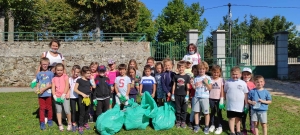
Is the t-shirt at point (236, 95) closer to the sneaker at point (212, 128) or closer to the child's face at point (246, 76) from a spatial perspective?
the child's face at point (246, 76)

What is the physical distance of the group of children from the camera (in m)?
5.06

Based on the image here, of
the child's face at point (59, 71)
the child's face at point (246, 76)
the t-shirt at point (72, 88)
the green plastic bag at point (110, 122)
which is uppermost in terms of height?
the child's face at point (59, 71)

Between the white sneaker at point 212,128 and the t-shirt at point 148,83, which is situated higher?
the t-shirt at point 148,83

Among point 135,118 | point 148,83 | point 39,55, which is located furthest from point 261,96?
point 39,55

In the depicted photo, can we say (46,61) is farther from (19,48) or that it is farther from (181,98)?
(19,48)

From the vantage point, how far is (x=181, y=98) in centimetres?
551

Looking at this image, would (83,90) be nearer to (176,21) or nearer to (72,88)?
(72,88)

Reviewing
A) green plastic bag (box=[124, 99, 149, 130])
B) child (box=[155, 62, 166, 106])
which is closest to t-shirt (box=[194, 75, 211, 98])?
child (box=[155, 62, 166, 106])

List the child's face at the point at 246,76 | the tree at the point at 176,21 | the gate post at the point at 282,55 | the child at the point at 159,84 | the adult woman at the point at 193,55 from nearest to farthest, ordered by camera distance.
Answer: the child's face at the point at 246,76 → the child at the point at 159,84 → the adult woman at the point at 193,55 → the gate post at the point at 282,55 → the tree at the point at 176,21

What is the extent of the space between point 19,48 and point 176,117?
12266 millimetres

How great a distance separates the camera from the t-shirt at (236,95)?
195 inches

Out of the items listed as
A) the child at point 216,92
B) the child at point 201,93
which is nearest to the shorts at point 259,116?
the child at point 216,92

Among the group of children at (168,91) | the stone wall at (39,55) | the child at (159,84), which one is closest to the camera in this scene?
the group of children at (168,91)

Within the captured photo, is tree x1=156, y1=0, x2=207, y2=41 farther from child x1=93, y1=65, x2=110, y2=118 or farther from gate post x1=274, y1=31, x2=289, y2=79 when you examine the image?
child x1=93, y1=65, x2=110, y2=118
